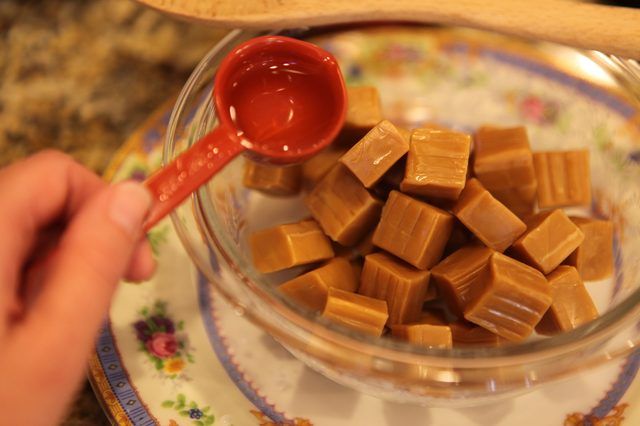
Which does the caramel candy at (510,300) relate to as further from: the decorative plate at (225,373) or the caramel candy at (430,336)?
the decorative plate at (225,373)

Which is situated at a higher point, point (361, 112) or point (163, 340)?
point (361, 112)

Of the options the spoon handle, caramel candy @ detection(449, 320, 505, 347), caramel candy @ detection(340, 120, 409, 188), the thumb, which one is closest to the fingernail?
the thumb

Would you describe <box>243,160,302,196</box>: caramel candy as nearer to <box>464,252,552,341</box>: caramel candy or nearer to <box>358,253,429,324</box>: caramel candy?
<box>358,253,429,324</box>: caramel candy

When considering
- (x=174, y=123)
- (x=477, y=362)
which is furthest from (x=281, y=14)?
(x=477, y=362)

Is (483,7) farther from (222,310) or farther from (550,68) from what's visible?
(222,310)

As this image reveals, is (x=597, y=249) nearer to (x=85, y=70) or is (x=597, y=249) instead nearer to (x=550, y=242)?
(x=550, y=242)

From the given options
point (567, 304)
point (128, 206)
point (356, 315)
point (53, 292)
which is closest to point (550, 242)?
point (567, 304)
